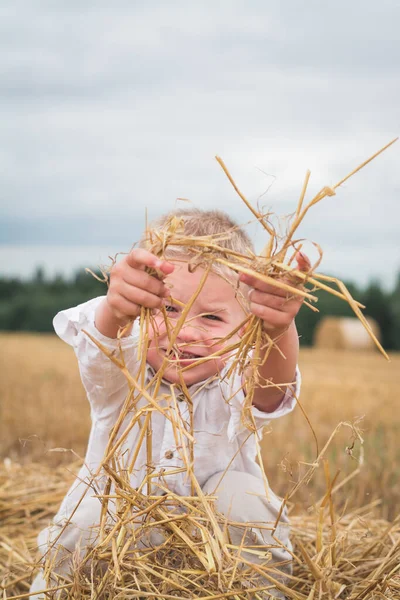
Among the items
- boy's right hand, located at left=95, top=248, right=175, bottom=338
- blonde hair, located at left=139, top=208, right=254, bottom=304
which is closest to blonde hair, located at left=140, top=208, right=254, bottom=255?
blonde hair, located at left=139, top=208, right=254, bottom=304

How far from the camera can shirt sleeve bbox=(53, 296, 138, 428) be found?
2.03 m

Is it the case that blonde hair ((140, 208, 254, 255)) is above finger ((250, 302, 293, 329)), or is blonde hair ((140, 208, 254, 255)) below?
above

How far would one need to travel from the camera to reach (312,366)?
11.6 metres

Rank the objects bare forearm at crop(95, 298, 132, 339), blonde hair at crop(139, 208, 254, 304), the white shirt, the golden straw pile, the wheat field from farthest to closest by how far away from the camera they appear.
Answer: the wheat field, blonde hair at crop(139, 208, 254, 304), the white shirt, bare forearm at crop(95, 298, 132, 339), the golden straw pile

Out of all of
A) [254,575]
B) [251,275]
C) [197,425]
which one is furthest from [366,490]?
[251,275]

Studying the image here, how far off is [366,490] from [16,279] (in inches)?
1088

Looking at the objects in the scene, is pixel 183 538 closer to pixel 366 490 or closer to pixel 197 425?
pixel 197 425

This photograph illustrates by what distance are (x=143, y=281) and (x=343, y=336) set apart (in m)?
16.6

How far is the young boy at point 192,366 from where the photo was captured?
1.77 m

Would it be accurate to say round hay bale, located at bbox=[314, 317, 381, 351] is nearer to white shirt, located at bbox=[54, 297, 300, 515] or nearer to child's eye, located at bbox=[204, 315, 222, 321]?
white shirt, located at bbox=[54, 297, 300, 515]

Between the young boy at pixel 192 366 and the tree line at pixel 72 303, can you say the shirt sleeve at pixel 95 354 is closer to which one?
the young boy at pixel 192 366

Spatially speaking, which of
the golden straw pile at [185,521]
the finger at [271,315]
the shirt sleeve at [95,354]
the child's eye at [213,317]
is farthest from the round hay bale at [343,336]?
the finger at [271,315]

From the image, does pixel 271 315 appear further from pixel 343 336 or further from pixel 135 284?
pixel 343 336

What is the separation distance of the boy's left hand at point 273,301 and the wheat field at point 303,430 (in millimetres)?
379
